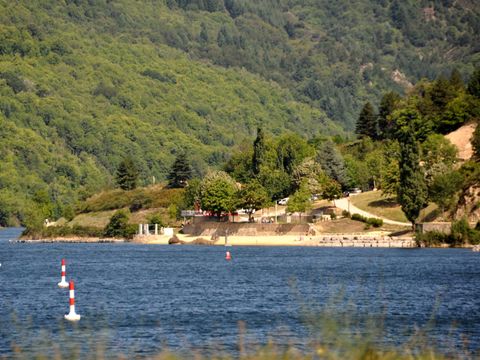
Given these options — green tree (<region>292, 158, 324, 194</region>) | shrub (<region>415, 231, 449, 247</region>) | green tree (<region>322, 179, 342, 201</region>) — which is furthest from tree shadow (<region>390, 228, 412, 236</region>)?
green tree (<region>292, 158, 324, 194</region>)

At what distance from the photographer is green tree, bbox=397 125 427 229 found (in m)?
126

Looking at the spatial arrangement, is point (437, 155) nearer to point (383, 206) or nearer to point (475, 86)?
point (383, 206)

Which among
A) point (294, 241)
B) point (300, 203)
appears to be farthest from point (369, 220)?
point (300, 203)

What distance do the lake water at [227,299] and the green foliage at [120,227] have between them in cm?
6376

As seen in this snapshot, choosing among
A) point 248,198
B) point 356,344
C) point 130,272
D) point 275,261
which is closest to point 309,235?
point 248,198

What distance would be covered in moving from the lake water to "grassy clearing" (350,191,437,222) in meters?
19.7

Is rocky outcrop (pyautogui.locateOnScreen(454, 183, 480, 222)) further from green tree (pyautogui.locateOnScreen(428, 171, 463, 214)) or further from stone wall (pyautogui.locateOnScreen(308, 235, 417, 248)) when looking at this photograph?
stone wall (pyautogui.locateOnScreen(308, 235, 417, 248))

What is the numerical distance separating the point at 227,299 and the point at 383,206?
92.3 meters

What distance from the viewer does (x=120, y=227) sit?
602 feet

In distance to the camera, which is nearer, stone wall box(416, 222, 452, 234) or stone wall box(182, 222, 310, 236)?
stone wall box(416, 222, 452, 234)

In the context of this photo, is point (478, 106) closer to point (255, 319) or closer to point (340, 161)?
point (340, 161)

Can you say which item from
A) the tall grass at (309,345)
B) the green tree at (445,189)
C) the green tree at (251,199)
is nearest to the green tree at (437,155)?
the green tree at (445,189)

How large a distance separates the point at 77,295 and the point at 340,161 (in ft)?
403

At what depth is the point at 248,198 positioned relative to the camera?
160 metres
